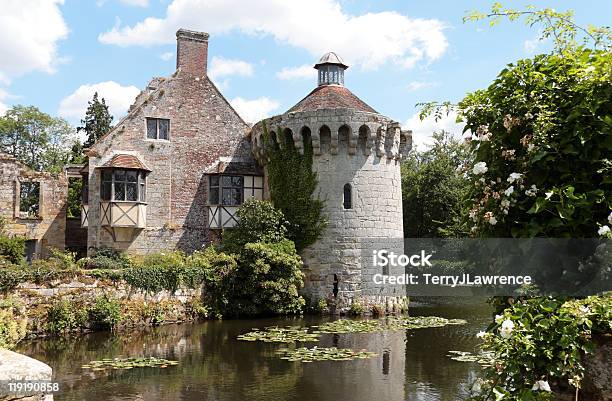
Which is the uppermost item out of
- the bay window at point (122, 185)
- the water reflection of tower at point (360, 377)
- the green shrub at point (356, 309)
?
the bay window at point (122, 185)

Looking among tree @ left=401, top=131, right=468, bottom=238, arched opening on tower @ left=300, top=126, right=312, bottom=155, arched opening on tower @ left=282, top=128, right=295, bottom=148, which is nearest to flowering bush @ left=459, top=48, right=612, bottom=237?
arched opening on tower @ left=300, top=126, right=312, bottom=155

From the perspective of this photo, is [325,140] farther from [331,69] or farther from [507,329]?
[507,329]

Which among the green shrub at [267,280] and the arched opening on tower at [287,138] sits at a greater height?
the arched opening on tower at [287,138]

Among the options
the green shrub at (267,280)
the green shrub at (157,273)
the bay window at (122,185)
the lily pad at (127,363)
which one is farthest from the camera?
the bay window at (122,185)

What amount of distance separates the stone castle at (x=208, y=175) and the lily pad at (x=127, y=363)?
8.76 metres

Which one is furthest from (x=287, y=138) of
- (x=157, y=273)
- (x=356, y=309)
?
(x=157, y=273)

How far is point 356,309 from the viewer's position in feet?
64.1

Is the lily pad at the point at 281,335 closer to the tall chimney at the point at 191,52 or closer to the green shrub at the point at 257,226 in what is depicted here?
the green shrub at the point at 257,226

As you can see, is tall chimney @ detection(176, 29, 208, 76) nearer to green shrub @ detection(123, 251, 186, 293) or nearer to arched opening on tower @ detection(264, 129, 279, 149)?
arched opening on tower @ detection(264, 129, 279, 149)

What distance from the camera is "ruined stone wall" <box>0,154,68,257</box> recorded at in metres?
23.9

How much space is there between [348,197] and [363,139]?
2091mm

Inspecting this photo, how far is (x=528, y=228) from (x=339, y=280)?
16.6m

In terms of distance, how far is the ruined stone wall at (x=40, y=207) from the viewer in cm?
2389

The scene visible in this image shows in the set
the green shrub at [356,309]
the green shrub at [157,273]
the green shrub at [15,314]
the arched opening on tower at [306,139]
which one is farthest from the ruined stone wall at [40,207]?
the green shrub at [356,309]
